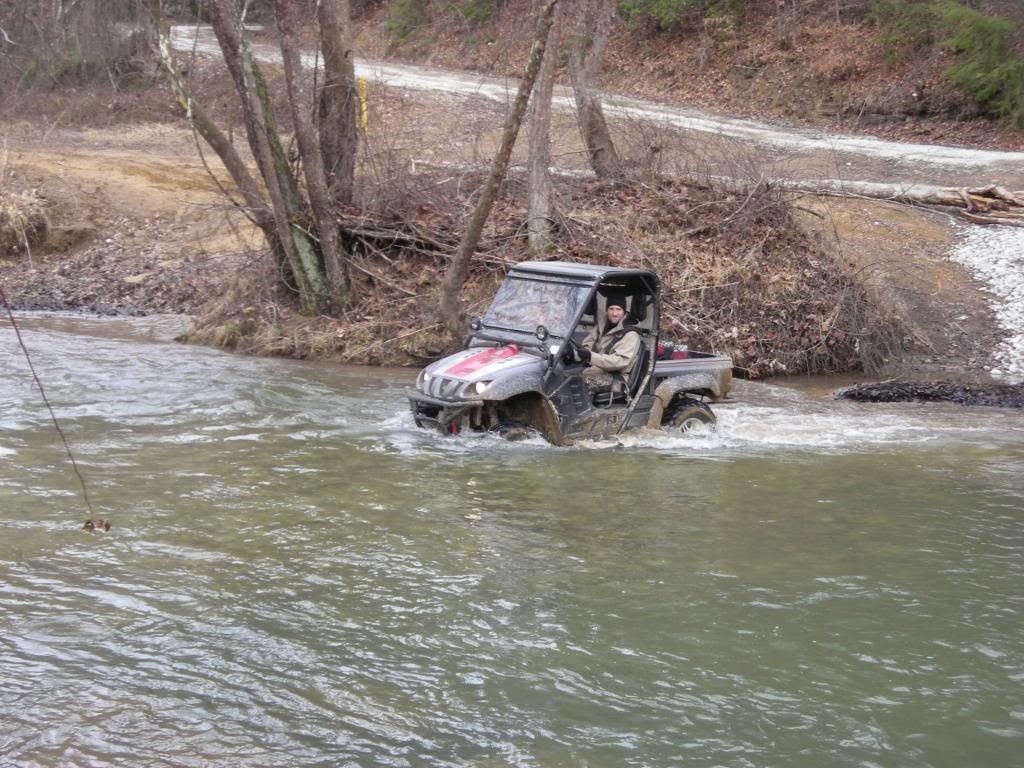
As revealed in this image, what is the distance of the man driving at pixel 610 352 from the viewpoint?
34.3ft

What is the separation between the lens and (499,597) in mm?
6941

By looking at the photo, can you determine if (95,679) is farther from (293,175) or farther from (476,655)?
(293,175)

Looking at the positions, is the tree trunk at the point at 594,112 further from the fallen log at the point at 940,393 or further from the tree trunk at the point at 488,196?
the fallen log at the point at 940,393

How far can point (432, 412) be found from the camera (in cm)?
1052

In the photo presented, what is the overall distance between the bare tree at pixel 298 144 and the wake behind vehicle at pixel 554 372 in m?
6.08

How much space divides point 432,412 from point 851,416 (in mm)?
5112

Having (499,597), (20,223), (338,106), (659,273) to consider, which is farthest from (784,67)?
(499,597)

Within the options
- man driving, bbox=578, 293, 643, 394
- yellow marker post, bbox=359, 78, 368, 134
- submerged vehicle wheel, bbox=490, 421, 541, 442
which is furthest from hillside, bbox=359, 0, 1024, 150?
submerged vehicle wheel, bbox=490, 421, 541, 442

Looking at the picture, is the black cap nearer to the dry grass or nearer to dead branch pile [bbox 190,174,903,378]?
dead branch pile [bbox 190,174,903,378]

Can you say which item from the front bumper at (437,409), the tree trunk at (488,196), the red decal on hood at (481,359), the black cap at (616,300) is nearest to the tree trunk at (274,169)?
the tree trunk at (488,196)

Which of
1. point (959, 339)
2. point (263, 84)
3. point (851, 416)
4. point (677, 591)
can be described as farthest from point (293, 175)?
A: point (677, 591)

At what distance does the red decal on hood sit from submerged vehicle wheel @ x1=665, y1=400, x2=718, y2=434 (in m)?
1.92

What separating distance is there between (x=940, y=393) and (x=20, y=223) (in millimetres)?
16824

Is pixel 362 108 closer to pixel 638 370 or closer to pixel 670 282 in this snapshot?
pixel 670 282
